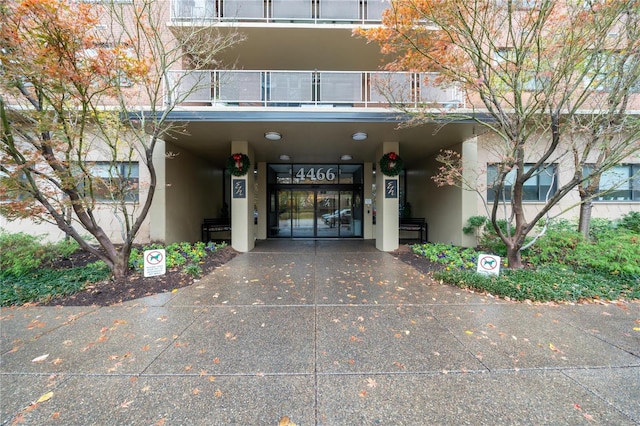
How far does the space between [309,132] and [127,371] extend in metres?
6.66

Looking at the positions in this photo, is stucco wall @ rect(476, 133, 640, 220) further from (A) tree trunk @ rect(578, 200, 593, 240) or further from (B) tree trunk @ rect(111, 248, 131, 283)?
(B) tree trunk @ rect(111, 248, 131, 283)

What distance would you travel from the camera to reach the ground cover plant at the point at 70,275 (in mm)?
4535

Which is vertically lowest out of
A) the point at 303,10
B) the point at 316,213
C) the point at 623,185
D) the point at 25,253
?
the point at 25,253

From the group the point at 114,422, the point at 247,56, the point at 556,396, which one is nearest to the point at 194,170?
the point at 247,56

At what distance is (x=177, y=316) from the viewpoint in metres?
3.81

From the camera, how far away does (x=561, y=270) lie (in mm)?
5605

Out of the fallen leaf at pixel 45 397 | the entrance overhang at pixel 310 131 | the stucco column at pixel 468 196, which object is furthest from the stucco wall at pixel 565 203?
the fallen leaf at pixel 45 397

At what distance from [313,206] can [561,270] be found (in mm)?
8474

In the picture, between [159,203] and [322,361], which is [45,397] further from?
[159,203]

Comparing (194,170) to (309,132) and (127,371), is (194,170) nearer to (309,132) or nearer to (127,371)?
(309,132)

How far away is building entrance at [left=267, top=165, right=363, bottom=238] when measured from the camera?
12047 mm

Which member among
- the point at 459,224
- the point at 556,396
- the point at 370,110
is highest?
the point at 370,110

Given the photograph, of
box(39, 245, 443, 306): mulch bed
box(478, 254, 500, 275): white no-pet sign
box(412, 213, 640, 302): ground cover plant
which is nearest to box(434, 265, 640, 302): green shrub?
box(412, 213, 640, 302): ground cover plant

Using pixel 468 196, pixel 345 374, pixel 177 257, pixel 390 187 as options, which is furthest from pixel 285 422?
pixel 468 196
